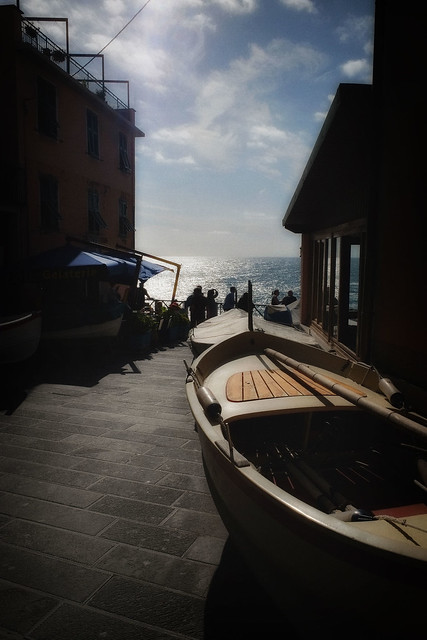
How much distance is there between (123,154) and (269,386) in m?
20.9

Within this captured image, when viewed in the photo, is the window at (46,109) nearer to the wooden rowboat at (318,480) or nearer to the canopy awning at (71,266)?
the canopy awning at (71,266)

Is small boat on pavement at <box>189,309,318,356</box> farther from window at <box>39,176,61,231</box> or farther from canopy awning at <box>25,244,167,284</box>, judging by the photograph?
window at <box>39,176,61,231</box>

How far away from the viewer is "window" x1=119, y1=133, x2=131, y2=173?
72.7ft

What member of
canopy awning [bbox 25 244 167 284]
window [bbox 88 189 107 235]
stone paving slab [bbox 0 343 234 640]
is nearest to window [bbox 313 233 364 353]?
stone paving slab [bbox 0 343 234 640]

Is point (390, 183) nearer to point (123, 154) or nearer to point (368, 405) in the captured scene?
point (368, 405)

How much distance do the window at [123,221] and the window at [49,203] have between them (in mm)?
5841

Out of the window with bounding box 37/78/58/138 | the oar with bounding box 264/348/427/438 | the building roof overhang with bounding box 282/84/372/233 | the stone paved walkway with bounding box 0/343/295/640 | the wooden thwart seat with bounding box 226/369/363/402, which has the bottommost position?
the stone paved walkway with bounding box 0/343/295/640

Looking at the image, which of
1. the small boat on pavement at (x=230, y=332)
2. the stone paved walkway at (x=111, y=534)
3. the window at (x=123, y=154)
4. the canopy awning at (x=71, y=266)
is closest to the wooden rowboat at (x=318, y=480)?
the stone paved walkway at (x=111, y=534)

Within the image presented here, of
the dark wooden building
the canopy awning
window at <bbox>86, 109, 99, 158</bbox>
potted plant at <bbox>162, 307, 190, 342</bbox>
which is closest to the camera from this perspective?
the dark wooden building

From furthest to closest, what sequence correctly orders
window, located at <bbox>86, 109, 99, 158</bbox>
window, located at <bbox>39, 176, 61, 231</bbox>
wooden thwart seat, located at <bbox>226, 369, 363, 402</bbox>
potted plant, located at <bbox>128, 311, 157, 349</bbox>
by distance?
1. window, located at <bbox>86, 109, 99, 158</bbox>
2. window, located at <bbox>39, 176, 61, 231</bbox>
3. potted plant, located at <bbox>128, 311, 157, 349</bbox>
4. wooden thwart seat, located at <bbox>226, 369, 363, 402</bbox>

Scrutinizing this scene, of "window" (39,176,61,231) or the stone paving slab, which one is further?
"window" (39,176,61,231)

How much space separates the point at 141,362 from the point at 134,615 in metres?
9.26

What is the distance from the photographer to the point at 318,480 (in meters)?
3.64

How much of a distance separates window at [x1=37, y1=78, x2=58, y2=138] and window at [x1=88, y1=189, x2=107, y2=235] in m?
3.50
